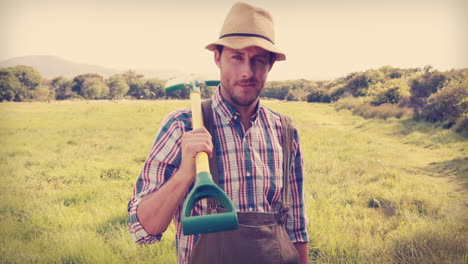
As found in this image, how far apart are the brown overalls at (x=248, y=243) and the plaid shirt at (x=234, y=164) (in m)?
0.09

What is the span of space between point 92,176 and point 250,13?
5.79 m

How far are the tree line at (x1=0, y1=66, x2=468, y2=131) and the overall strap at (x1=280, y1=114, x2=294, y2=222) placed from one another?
1206 cm

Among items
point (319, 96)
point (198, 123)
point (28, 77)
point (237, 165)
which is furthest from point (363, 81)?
point (28, 77)

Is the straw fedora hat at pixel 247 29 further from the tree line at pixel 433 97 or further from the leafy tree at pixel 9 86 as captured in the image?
the leafy tree at pixel 9 86

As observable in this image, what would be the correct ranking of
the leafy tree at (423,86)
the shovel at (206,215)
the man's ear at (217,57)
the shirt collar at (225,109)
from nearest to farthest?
the shovel at (206,215), the shirt collar at (225,109), the man's ear at (217,57), the leafy tree at (423,86)

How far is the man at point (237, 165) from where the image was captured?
1.27m

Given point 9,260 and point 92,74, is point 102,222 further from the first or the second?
point 92,74

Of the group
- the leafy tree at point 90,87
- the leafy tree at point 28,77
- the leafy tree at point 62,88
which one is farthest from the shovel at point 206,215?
the leafy tree at point 90,87

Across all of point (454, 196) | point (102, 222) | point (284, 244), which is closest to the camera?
point (284, 244)

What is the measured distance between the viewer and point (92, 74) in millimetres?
50812

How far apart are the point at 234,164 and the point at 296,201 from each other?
0.52 m

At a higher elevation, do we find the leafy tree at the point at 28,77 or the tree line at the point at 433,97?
the leafy tree at the point at 28,77

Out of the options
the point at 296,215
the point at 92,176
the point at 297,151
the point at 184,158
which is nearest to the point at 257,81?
the point at 297,151

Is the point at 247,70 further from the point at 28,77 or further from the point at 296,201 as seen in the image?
the point at 28,77
